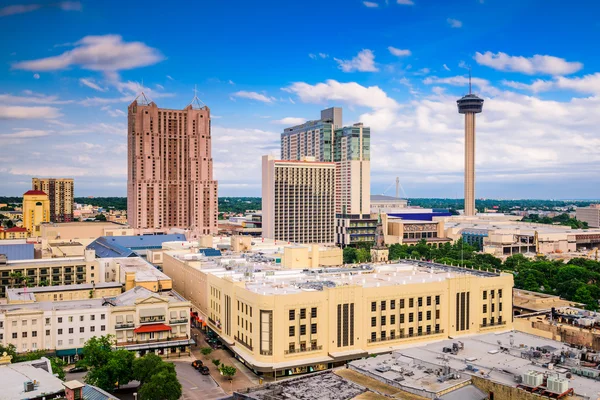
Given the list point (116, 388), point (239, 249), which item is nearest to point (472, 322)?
point (116, 388)

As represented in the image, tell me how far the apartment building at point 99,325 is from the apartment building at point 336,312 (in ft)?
23.9

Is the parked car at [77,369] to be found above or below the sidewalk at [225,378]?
above

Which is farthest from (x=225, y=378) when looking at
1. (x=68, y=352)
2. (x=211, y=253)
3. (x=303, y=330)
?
(x=211, y=253)

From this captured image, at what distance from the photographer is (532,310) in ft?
323

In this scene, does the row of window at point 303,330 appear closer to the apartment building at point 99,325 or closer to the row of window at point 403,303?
the row of window at point 403,303

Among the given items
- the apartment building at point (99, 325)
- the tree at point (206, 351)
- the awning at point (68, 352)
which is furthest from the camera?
the tree at point (206, 351)

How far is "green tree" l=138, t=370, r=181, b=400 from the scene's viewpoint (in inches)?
2175

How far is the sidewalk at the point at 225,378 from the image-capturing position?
6875cm

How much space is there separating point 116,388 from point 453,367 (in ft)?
125

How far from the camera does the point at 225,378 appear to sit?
71375mm

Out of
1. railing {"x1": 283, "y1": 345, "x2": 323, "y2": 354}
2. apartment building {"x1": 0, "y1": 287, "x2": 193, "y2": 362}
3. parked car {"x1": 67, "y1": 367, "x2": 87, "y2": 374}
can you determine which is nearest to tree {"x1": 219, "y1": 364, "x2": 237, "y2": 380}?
railing {"x1": 283, "y1": 345, "x2": 323, "y2": 354}

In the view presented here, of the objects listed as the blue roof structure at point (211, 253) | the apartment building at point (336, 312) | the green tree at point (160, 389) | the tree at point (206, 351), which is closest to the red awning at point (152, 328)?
the tree at point (206, 351)

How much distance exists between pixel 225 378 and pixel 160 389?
17.1 metres

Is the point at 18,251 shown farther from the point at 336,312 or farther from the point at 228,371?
the point at 336,312
